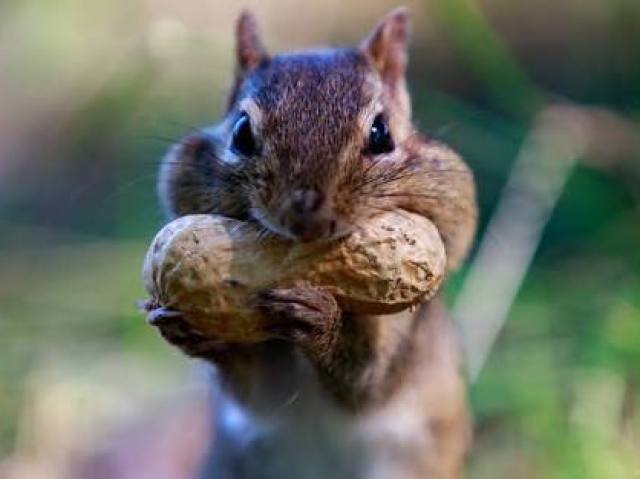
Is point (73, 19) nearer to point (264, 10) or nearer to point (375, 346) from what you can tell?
point (264, 10)

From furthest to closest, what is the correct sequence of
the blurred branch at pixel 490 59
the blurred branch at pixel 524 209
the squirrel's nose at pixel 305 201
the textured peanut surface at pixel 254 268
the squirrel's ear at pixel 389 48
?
1. the blurred branch at pixel 490 59
2. the blurred branch at pixel 524 209
3. the squirrel's ear at pixel 389 48
4. the textured peanut surface at pixel 254 268
5. the squirrel's nose at pixel 305 201

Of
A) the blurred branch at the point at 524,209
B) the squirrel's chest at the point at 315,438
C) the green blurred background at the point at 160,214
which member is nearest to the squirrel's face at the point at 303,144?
the green blurred background at the point at 160,214

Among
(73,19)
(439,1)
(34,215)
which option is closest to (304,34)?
(73,19)

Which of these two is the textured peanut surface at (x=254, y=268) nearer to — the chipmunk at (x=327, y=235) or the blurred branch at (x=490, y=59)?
the chipmunk at (x=327, y=235)

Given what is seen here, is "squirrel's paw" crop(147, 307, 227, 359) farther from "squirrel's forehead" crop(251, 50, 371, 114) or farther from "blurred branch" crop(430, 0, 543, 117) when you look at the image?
"blurred branch" crop(430, 0, 543, 117)

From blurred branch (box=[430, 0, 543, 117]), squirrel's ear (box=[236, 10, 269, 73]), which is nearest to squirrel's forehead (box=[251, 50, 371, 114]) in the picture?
squirrel's ear (box=[236, 10, 269, 73])

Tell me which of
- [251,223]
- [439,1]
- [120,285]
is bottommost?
[120,285]

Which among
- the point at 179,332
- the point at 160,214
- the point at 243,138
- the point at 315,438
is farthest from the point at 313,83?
the point at 160,214
